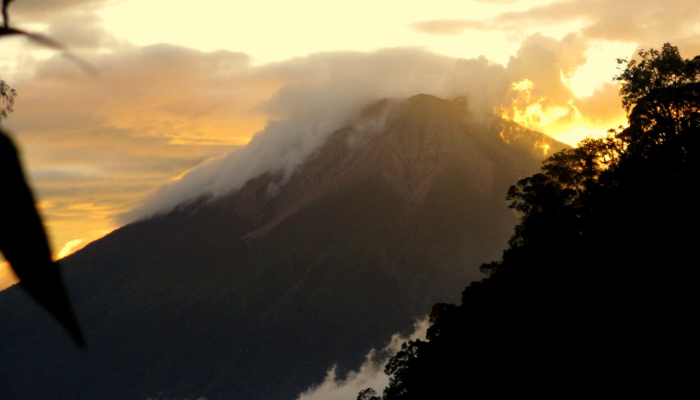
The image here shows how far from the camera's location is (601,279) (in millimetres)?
37219

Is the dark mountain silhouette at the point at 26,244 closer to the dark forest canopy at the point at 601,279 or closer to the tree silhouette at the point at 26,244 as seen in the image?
the tree silhouette at the point at 26,244

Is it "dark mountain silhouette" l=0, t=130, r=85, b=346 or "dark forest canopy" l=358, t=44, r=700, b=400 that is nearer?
"dark mountain silhouette" l=0, t=130, r=85, b=346

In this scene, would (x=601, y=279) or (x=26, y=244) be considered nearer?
(x=26, y=244)

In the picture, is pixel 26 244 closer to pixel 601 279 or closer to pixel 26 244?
pixel 26 244

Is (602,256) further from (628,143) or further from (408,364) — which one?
(408,364)

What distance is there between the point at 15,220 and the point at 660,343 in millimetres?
34365

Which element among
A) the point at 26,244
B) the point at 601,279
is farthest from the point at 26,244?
the point at 601,279

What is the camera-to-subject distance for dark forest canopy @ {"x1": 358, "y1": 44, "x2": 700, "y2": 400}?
32.6 metres

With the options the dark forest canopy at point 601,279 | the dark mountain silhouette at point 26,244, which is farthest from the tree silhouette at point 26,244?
the dark forest canopy at point 601,279

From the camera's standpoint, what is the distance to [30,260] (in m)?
1.62

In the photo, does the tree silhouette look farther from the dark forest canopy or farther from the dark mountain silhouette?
the dark forest canopy

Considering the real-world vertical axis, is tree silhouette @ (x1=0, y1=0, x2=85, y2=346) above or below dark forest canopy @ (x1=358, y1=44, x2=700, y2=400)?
above

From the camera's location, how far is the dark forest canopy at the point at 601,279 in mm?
32562

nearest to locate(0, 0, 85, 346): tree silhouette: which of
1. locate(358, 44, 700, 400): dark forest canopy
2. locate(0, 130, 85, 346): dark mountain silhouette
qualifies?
locate(0, 130, 85, 346): dark mountain silhouette
